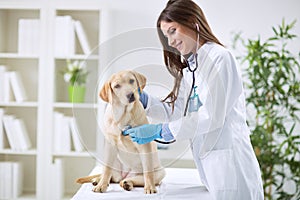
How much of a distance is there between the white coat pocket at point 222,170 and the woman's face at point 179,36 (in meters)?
0.36

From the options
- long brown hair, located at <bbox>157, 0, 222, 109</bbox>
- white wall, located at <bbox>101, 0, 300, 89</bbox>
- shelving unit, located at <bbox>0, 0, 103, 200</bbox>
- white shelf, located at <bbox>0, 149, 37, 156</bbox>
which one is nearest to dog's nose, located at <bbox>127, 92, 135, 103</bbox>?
long brown hair, located at <bbox>157, 0, 222, 109</bbox>

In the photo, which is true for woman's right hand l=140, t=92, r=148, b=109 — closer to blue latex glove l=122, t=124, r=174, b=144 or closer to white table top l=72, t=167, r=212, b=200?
blue latex glove l=122, t=124, r=174, b=144

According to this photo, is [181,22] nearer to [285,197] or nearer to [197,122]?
[197,122]

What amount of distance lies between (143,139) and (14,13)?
2.48 m

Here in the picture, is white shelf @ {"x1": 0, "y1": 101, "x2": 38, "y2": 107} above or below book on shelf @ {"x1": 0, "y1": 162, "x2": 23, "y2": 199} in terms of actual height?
above

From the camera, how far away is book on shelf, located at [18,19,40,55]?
317 centimetres

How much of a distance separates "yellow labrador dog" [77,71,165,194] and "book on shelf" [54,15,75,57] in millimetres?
1830

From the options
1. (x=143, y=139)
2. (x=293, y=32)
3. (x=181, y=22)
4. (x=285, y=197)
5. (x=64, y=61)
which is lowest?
(x=285, y=197)

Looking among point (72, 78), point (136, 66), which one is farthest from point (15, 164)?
point (136, 66)

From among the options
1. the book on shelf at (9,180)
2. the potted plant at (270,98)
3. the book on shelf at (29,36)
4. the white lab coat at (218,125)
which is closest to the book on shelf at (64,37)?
the book on shelf at (29,36)

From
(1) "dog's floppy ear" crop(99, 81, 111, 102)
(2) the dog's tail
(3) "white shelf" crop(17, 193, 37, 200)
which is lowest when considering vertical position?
(3) "white shelf" crop(17, 193, 37, 200)

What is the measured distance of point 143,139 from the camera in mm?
1310

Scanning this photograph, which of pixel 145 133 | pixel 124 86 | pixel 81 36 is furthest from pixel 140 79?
pixel 81 36

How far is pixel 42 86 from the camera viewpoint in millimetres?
3139
